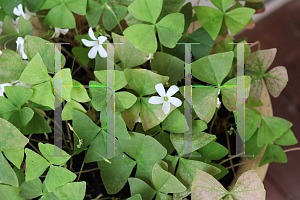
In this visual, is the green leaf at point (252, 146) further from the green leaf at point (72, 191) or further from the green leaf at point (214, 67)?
the green leaf at point (72, 191)

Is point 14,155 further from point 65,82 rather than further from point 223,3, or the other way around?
point 223,3

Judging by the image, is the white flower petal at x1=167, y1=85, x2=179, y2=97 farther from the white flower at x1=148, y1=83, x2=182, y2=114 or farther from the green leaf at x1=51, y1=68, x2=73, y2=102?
the green leaf at x1=51, y1=68, x2=73, y2=102

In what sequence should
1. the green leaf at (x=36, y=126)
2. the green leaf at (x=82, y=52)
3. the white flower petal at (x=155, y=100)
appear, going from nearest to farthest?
the white flower petal at (x=155, y=100)
the green leaf at (x=36, y=126)
the green leaf at (x=82, y=52)

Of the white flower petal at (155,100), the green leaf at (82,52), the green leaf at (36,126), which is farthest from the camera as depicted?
the green leaf at (82,52)

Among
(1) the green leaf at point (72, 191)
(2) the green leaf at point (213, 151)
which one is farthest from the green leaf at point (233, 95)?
(1) the green leaf at point (72, 191)

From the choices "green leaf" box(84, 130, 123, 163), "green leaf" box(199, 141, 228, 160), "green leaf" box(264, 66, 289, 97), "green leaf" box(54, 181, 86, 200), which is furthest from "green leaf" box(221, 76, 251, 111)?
"green leaf" box(54, 181, 86, 200)

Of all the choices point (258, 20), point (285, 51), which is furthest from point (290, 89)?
point (258, 20)

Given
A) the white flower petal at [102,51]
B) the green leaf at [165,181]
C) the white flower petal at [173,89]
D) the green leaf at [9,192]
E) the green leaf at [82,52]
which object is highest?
the white flower petal at [102,51]

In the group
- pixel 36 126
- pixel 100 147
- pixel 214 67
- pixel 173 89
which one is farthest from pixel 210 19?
pixel 36 126
